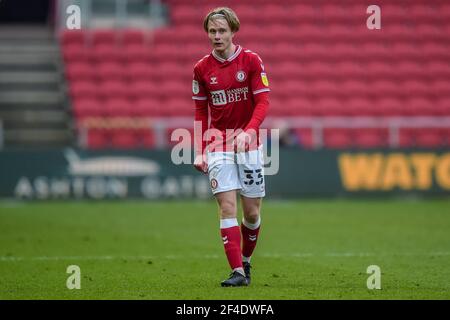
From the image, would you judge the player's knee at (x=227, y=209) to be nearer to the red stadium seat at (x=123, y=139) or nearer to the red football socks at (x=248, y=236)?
the red football socks at (x=248, y=236)

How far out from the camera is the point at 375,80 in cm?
2605

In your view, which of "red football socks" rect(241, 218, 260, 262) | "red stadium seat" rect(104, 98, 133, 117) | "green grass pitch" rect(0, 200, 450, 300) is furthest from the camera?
"red stadium seat" rect(104, 98, 133, 117)

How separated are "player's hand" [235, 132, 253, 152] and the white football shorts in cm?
19

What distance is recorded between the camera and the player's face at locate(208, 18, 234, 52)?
8.27 meters

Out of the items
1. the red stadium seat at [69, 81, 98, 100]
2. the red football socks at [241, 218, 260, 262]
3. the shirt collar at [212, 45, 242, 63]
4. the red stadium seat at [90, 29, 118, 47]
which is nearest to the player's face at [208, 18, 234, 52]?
the shirt collar at [212, 45, 242, 63]

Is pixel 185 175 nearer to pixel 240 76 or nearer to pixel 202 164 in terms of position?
pixel 202 164

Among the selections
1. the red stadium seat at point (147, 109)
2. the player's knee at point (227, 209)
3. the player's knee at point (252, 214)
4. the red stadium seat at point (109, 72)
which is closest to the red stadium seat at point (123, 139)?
the red stadium seat at point (147, 109)

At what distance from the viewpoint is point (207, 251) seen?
38.4ft

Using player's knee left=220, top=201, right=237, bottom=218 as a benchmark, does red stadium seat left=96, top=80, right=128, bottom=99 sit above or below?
above

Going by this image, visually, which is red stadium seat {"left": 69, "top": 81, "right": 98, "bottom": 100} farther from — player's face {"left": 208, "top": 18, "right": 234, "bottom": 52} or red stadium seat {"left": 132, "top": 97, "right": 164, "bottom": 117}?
player's face {"left": 208, "top": 18, "right": 234, "bottom": 52}

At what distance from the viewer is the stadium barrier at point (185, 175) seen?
66.8 ft

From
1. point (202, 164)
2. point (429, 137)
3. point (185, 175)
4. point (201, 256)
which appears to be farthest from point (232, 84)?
point (429, 137)

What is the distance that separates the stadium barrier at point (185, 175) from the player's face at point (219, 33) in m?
12.3

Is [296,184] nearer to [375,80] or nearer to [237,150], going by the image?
[375,80]
